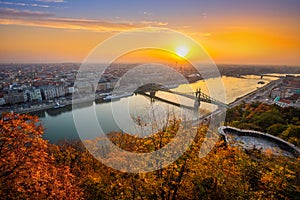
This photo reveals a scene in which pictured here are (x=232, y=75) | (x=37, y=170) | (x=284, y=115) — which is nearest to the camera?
(x=37, y=170)

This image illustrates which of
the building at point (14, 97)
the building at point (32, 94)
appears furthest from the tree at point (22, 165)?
the building at point (32, 94)

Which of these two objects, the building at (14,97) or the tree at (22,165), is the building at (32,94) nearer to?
the building at (14,97)

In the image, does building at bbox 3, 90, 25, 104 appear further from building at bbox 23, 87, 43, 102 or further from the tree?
the tree

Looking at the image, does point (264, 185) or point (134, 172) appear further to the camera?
point (134, 172)

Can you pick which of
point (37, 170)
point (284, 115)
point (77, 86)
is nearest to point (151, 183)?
point (37, 170)

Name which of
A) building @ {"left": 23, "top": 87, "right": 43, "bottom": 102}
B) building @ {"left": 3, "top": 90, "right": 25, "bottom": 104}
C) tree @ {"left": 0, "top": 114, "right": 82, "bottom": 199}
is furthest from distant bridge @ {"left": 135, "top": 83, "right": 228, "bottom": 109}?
tree @ {"left": 0, "top": 114, "right": 82, "bottom": 199}

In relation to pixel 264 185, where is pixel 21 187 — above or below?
above

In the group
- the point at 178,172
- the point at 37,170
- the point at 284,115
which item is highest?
the point at 37,170

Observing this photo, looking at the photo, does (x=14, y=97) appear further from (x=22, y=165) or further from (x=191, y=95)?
(x=22, y=165)

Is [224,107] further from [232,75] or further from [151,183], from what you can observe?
[232,75]
